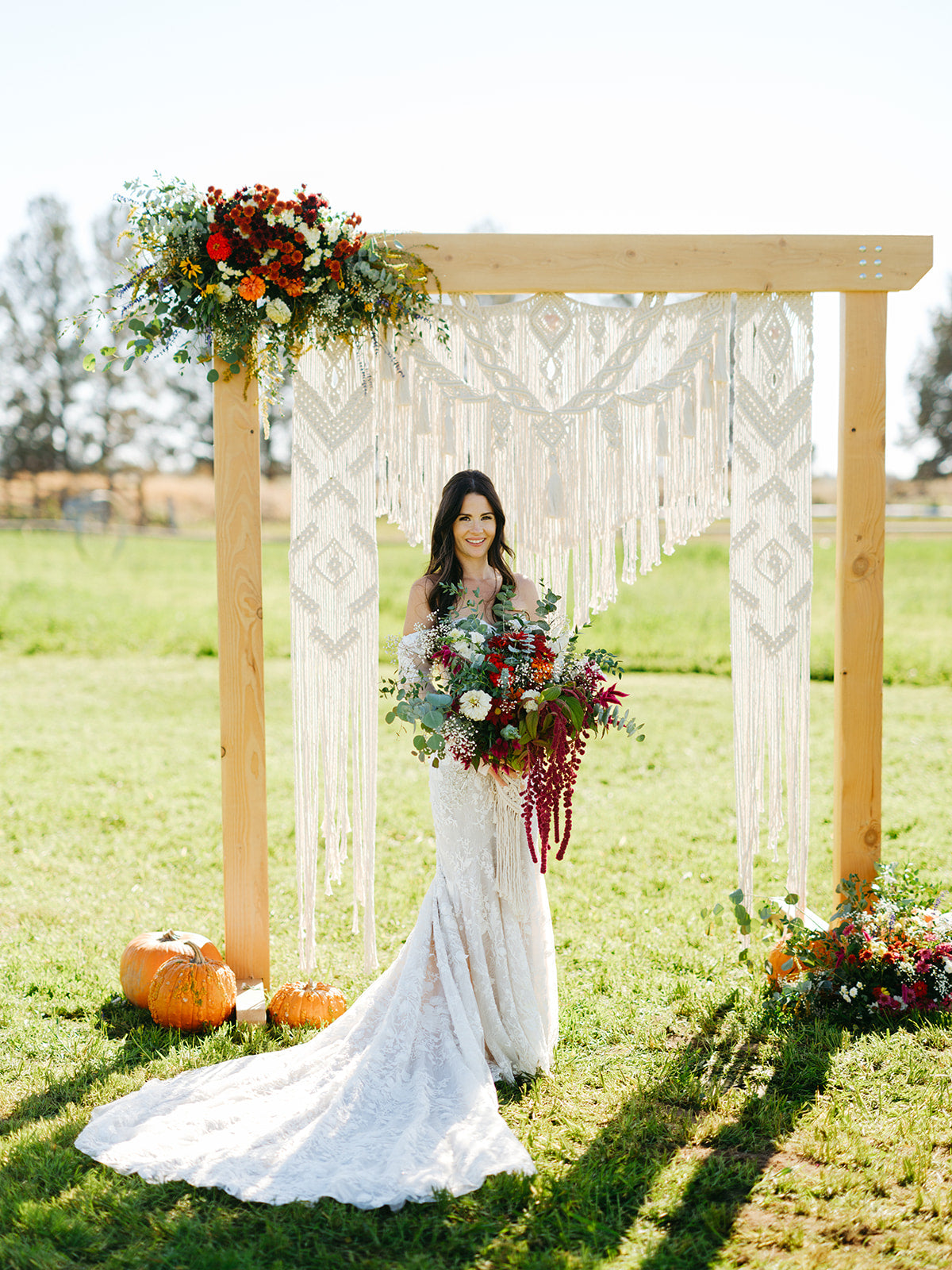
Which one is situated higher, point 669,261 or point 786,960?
point 669,261

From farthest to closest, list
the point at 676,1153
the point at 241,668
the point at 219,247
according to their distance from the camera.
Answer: the point at 241,668 < the point at 219,247 < the point at 676,1153

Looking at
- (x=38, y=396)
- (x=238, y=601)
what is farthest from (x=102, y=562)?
(x=238, y=601)

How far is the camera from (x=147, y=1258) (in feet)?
7.90

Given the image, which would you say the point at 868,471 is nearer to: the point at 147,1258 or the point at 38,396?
the point at 147,1258

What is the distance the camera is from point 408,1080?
3068 millimetres

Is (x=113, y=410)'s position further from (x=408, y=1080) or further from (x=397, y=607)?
(x=408, y=1080)

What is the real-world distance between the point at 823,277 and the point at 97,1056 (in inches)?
148

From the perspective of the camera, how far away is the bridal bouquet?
3.00m

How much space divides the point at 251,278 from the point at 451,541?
1095 mm

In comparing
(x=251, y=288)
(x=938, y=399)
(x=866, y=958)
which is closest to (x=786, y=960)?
(x=866, y=958)

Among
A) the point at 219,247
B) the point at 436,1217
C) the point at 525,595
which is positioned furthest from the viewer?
the point at 525,595

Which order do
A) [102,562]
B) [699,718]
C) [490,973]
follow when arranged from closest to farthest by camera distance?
1. [490,973]
2. [699,718]
3. [102,562]

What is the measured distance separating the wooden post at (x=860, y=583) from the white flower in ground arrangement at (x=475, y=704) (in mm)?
1501

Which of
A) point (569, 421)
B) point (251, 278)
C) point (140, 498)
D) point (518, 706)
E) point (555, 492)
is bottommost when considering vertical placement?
point (518, 706)
